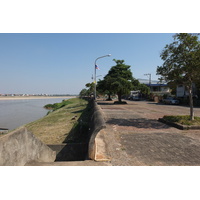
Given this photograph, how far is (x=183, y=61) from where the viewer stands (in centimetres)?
682

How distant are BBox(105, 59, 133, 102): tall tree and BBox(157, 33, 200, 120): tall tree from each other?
12.2 m

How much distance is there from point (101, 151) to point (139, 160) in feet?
3.07

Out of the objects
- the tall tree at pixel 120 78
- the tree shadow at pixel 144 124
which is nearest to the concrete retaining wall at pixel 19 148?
the tree shadow at pixel 144 124

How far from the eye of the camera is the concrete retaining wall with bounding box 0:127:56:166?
2.68 m

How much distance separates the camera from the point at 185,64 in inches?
265

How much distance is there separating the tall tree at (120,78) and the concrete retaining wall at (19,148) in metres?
16.4

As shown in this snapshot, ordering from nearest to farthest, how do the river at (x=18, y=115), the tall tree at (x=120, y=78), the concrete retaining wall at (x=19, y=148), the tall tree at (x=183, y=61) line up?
the concrete retaining wall at (x=19, y=148), the tall tree at (x=183, y=61), the river at (x=18, y=115), the tall tree at (x=120, y=78)

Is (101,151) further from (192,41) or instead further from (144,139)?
(192,41)

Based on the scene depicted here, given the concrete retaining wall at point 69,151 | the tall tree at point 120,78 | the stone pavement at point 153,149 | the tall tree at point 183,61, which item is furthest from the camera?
the tall tree at point 120,78

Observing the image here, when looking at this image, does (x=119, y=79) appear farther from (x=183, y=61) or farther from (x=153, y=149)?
(x=153, y=149)

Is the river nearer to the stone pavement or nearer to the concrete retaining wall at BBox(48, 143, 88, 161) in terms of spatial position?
the concrete retaining wall at BBox(48, 143, 88, 161)

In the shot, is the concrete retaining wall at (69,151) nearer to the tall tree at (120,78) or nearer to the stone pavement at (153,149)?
the stone pavement at (153,149)

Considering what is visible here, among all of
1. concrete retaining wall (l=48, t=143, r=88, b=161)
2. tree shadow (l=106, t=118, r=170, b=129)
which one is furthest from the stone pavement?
tree shadow (l=106, t=118, r=170, b=129)

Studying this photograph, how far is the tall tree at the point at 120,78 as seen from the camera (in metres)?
19.7
